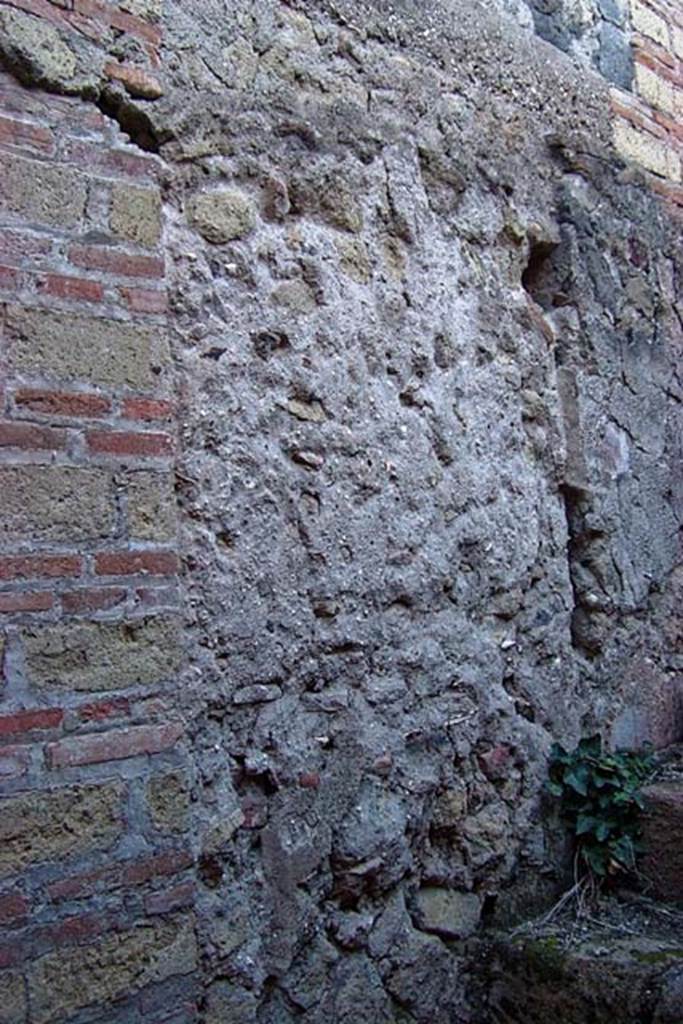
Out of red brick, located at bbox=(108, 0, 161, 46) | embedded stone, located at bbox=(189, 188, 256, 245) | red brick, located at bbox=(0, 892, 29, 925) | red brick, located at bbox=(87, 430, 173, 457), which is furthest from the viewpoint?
embedded stone, located at bbox=(189, 188, 256, 245)

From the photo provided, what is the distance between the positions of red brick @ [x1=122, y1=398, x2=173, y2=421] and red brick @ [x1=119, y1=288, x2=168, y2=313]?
0.19 meters

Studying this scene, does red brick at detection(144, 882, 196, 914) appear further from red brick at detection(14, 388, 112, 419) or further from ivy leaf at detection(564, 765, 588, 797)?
ivy leaf at detection(564, 765, 588, 797)

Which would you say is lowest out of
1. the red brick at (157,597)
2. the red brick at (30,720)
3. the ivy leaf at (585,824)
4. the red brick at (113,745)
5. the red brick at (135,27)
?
the ivy leaf at (585,824)

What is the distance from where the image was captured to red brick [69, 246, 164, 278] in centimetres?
227

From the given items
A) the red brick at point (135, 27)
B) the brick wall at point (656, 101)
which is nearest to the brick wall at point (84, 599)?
the red brick at point (135, 27)

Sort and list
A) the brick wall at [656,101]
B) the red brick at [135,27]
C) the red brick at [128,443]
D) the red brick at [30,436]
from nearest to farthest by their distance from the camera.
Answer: the red brick at [30,436] → the red brick at [128,443] → the red brick at [135,27] → the brick wall at [656,101]

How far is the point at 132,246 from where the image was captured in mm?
2344

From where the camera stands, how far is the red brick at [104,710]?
214cm

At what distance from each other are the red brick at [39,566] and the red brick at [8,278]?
511 mm

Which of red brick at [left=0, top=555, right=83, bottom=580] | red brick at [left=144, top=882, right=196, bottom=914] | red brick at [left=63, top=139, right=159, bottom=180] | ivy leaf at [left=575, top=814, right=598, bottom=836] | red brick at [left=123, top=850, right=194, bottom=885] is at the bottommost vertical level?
ivy leaf at [left=575, top=814, right=598, bottom=836]

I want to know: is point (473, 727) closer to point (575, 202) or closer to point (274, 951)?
point (274, 951)

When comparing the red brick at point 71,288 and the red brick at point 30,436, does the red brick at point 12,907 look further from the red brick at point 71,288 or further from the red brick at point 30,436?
the red brick at point 71,288

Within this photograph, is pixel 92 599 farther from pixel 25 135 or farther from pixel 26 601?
pixel 25 135

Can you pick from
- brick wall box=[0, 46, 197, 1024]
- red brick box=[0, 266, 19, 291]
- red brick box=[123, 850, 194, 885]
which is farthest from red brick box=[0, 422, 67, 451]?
red brick box=[123, 850, 194, 885]
